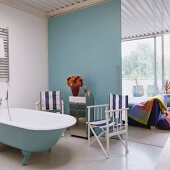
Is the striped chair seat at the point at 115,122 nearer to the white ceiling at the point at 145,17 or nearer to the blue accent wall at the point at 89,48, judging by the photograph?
the blue accent wall at the point at 89,48

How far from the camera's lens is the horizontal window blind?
389 cm

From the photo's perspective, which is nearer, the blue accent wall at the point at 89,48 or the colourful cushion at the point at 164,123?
the blue accent wall at the point at 89,48

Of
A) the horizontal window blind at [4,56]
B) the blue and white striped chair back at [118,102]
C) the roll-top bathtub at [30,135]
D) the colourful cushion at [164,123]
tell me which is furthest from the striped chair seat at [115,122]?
Answer: the horizontal window blind at [4,56]

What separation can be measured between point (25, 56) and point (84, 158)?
8.73 ft

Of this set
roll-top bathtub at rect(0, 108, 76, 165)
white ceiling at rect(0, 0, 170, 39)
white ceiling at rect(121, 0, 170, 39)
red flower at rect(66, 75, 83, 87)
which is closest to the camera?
roll-top bathtub at rect(0, 108, 76, 165)

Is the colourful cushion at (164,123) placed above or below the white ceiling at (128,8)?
below

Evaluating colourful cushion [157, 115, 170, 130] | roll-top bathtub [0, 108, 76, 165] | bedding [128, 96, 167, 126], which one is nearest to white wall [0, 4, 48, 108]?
roll-top bathtub [0, 108, 76, 165]

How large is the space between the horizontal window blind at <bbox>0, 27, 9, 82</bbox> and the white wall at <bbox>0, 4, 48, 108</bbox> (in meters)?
0.10

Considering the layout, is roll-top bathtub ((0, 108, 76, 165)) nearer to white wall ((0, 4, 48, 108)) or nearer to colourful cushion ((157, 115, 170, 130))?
white wall ((0, 4, 48, 108))

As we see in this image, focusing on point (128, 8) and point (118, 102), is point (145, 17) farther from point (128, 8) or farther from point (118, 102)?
point (118, 102)

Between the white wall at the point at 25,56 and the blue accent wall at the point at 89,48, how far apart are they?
23cm

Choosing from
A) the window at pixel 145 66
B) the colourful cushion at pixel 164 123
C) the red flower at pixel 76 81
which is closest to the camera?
the red flower at pixel 76 81

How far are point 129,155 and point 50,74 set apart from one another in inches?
112

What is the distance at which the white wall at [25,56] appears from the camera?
4.11 meters
